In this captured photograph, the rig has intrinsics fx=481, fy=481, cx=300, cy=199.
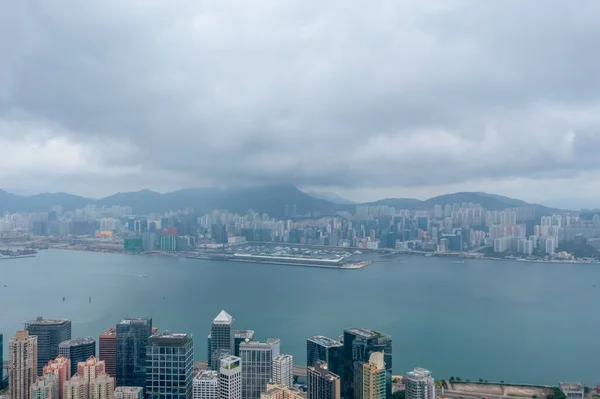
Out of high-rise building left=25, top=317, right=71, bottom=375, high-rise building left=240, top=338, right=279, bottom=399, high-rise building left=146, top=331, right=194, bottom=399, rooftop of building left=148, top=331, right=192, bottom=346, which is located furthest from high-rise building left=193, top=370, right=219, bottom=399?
high-rise building left=25, top=317, right=71, bottom=375

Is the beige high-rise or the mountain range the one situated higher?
the mountain range

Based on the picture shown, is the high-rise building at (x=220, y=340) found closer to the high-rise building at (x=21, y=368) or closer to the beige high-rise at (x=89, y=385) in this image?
the beige high-rise at (x=89, y=385)

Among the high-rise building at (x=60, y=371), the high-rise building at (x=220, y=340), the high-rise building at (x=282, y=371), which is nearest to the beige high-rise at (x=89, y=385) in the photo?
the high-rise building at (x=60, y=371)

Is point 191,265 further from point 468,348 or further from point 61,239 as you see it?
point 468,348

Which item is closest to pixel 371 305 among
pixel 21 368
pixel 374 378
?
pixel 374 378

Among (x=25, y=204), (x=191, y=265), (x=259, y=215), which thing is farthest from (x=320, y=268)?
(x=25, y=204)

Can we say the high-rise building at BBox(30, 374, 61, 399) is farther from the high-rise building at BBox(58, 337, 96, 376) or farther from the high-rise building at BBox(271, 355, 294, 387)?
the high-rise building at BBox(271, 355, 294, 387)
